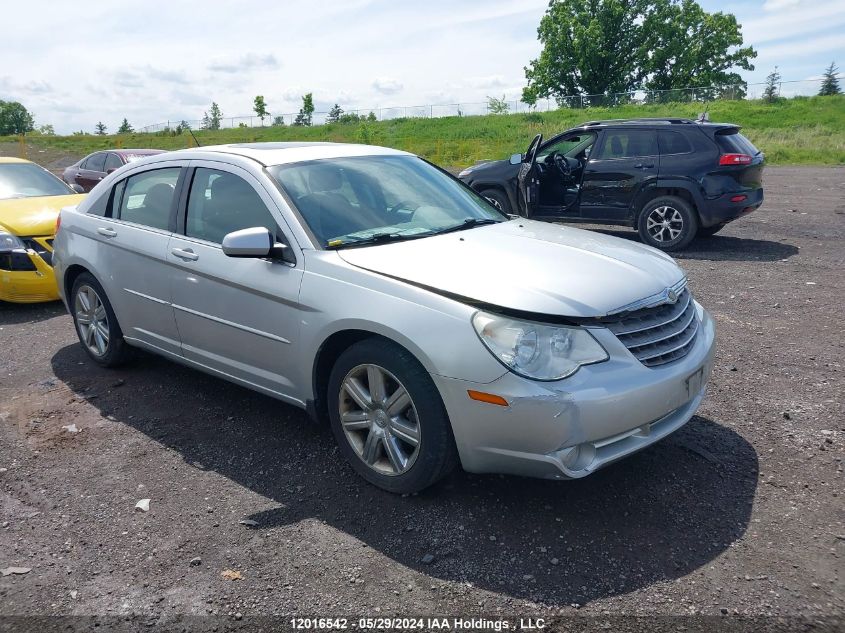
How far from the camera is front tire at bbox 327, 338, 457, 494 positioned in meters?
3.18

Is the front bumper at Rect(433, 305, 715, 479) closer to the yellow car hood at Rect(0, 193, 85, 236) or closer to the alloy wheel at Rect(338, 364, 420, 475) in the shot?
the alloy wheel at Rect(338, 364, 420, 475)

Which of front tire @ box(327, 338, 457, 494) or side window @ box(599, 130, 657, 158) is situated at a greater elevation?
side window @ box(599, 130, 657, 158)

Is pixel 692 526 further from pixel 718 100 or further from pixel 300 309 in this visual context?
pixel 718 100

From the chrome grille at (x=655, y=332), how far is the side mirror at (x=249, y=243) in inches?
68.4

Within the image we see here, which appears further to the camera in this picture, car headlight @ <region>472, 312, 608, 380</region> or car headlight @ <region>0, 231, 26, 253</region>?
car headlight @ <region>0, 231, 26, 253</region>

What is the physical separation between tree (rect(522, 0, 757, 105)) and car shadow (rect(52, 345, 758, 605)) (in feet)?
209

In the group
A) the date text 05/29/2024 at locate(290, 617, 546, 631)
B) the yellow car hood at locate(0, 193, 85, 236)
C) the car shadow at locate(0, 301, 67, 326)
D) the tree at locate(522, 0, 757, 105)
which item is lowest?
the date text 05/29/2024 at locate(290, 617, 546, 631)

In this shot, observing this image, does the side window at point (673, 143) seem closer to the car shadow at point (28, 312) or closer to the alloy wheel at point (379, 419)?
the alloy wheel at point (379, 419)

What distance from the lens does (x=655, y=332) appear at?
3318 millimetres

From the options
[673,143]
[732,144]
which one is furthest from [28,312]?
[732,144]

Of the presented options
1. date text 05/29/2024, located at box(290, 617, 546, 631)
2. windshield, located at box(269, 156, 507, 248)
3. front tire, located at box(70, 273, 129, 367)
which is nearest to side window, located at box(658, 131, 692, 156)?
windshield, located at box(269, 156, 507, 248)

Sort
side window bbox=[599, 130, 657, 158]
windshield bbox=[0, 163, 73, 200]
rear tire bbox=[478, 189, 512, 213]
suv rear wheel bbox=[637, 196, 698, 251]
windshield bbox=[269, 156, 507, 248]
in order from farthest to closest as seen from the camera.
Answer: rear tire bbox=[478, 189, 512, 213] → side window bbox=[599, 130, 657, 158] → suv rear wheel bbox=[637, 196, 698, 251] → windshield bbox=[0, 163, 73, 200] → windshield bbox=[269, 156, 507, 248]

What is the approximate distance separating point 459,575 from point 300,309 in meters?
1.54

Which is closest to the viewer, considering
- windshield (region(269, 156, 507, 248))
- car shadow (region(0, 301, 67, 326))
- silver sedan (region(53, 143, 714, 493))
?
silver sedan (region(53, 143, 714, 493))
